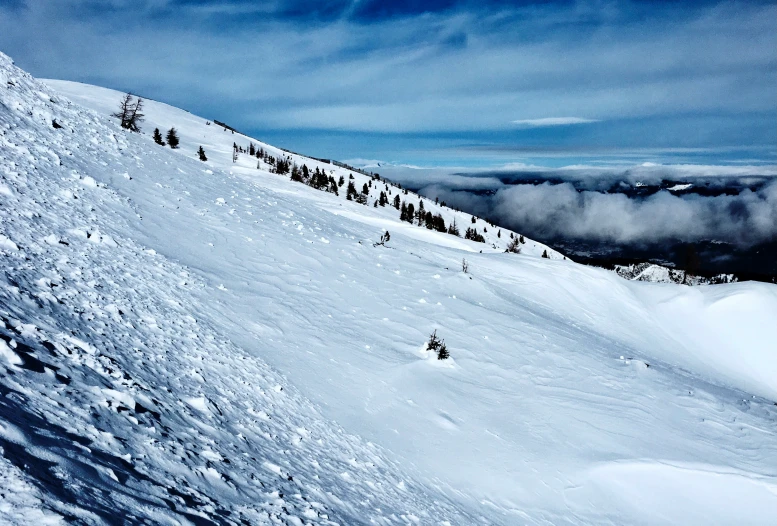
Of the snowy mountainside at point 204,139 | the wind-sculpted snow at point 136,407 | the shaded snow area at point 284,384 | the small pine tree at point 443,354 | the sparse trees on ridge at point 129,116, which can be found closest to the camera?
the wind-sculpted snow at point 136,407

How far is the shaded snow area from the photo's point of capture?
135 inches

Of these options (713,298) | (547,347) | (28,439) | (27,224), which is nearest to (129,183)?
(27,224)

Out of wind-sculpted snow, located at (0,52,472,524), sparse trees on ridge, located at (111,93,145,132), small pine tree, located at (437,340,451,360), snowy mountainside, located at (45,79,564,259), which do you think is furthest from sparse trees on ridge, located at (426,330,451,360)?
snowy mountainside, located at (45,79,564,259)

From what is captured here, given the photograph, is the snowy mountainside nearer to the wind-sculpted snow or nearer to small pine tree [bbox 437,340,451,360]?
small pine tree [bbox 437,340,451,360]

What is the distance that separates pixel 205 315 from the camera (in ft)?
22.6

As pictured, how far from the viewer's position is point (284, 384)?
Answer: 6141mm

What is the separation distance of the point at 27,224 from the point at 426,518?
7.00 meters

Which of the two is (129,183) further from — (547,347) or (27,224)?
(547,347)

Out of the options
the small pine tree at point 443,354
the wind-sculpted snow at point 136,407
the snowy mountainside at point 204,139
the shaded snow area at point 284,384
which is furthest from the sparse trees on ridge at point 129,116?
the small pine tree at point 443,354

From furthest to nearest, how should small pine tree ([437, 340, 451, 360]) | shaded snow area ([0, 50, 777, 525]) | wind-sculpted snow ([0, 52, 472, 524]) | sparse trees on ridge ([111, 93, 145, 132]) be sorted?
sparse trees on ridge ([111, 93, 145, 132]) < small pine tree ([437, 340, 451, 360]) < shaded snow area ([0, 50, 777, 525]) < wind-sculpted snow ([0, 52, 472, 524])

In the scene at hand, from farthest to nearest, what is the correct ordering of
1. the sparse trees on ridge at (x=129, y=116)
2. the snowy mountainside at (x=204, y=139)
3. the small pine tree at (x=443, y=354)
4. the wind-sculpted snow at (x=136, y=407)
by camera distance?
the snowy mountainside at (x=204, y=139), the sparse trees on ridge at (x=129, y=116), the small pine tree at (x=443, y=354), the wind-sculpted snow at (x=136, y=407)

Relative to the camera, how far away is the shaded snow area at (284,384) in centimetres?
342

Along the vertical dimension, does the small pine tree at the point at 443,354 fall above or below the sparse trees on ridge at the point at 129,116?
below

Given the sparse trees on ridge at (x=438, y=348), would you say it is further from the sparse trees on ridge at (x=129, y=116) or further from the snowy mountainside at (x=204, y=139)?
the snowy mountainside at (x=204, y=139)
